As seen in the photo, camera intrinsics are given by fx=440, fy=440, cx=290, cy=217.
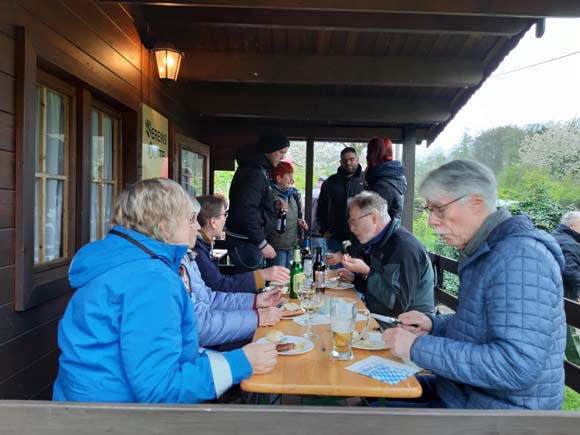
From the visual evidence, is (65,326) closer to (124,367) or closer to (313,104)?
(124,367)

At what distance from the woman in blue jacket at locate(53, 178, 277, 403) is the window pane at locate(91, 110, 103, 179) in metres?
1.85

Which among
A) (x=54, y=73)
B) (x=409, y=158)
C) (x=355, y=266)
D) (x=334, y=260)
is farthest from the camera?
(x=409, y=158)

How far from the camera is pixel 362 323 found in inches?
75.2

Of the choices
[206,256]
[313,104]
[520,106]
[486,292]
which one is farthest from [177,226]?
[520,106]

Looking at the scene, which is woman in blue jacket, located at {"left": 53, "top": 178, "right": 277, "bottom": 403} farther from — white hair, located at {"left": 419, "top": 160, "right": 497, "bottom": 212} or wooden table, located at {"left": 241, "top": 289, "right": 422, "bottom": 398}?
white hair, located at {"left": 419, "top": 160, "right": 497, "bottom": 212}

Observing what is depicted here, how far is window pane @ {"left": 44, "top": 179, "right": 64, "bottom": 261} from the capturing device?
239 centimetres

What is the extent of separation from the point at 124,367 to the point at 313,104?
466cm

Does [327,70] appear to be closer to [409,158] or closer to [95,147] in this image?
[409,158]

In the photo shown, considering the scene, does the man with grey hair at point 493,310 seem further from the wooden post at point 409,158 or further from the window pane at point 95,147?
the wooden post at point 409,158

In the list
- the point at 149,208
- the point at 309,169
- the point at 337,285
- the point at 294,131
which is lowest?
the point at 337,285

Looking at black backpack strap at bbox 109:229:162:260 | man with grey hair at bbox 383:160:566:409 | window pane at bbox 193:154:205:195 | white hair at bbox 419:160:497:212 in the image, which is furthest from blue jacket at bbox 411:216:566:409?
window pane at bbox 193:154:205:195

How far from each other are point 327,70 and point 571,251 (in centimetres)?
290

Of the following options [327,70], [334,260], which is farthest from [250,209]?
[327,70]

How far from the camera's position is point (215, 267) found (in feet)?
8.24
